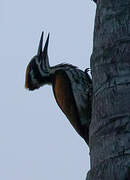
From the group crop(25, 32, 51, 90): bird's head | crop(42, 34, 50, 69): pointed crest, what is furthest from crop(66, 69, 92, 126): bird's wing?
crop(42, 34, 50, 69): pointed crest

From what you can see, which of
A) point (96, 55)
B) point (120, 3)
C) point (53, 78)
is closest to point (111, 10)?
point (120, 3)

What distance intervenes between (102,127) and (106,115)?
0.21ft

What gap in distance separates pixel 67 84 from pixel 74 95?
153mm

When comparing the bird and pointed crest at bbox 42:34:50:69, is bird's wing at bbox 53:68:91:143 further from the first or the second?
pointed crest at bbox 42:34:50:69

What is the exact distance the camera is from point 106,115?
2.36m

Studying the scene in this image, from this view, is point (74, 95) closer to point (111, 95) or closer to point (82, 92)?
point (82, 92)

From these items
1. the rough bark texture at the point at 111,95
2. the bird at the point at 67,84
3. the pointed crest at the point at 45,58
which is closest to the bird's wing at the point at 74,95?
the bird at the point at 67,84

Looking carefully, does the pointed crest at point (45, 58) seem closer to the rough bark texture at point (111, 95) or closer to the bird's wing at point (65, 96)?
the bird's wing at point (65, 96)

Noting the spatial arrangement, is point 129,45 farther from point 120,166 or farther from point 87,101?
point 87,101

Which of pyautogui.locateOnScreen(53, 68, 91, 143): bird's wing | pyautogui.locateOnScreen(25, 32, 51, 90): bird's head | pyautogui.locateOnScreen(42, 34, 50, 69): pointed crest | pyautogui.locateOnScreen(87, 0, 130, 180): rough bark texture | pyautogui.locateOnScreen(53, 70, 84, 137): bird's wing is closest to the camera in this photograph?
pyautogui.locateOnScreen(87, 0, 130, 180): rough bark texture

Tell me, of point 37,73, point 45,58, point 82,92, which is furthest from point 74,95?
point 45,58

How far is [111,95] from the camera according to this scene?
2.39 meters

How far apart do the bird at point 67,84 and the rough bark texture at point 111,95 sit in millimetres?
1508

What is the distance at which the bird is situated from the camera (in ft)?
13.8
